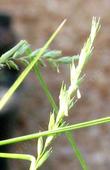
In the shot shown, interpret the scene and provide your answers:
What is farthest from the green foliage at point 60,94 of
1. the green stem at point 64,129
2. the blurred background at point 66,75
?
the blurred background at point 66,75

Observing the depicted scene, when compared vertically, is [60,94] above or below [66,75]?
above

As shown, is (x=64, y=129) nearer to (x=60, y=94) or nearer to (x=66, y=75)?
(x=60, y=94)

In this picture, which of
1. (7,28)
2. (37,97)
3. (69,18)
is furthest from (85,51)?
(69,18)

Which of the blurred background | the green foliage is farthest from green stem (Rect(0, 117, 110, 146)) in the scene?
the blurred background

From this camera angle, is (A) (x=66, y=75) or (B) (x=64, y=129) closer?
(B) (x=64, y=129)

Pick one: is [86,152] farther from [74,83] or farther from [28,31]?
[74,83]

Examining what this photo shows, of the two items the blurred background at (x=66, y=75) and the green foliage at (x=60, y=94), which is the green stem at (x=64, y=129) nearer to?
the green foliage at (x=60, y=94)

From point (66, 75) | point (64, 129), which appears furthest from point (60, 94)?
point (66, 75)

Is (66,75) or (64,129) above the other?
(64,129)

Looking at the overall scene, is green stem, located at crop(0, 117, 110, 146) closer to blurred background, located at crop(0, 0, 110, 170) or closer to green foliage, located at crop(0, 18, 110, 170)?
green foliage, located at crop(0, 18, 110, 170)
